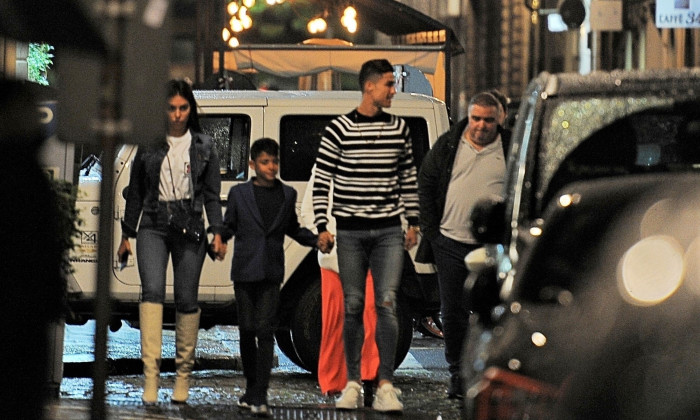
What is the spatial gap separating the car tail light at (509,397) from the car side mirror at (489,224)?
2.57m

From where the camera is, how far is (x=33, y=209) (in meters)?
3.67

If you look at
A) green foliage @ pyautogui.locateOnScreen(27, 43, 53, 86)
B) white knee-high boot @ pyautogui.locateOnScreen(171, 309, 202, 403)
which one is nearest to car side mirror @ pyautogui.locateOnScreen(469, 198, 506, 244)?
white knee-high boot @ pyautogui.locateOnScreen(171, 309, 202, 403)

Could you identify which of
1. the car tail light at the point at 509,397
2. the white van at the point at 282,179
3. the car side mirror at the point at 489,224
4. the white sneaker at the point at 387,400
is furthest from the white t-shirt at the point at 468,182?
the car tail light at the point at 509,397

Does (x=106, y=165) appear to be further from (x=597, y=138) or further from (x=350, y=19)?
(x=350, y=19)

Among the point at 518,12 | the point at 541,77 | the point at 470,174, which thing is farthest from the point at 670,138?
the point at 518,12

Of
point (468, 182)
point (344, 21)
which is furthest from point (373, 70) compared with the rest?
point (344, 21)

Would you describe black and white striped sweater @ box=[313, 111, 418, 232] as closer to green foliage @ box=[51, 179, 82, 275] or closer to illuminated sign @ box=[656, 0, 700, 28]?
green foliage @ box=[51, 179, 82, 275]

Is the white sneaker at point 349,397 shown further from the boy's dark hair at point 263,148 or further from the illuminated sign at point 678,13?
the illuminated sign at point 678,13

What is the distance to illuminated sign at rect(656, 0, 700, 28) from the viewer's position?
25.5 m

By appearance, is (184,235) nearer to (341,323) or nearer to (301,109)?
(341,323)

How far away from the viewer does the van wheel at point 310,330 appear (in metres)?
10.4

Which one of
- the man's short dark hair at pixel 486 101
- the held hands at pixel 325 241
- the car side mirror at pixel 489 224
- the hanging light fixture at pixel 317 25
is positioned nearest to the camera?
the car side mirror at pixel 489 224

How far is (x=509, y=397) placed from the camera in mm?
4125

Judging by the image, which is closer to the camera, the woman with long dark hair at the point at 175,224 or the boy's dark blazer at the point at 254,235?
the boy's dark blazer at the point at 254,235
